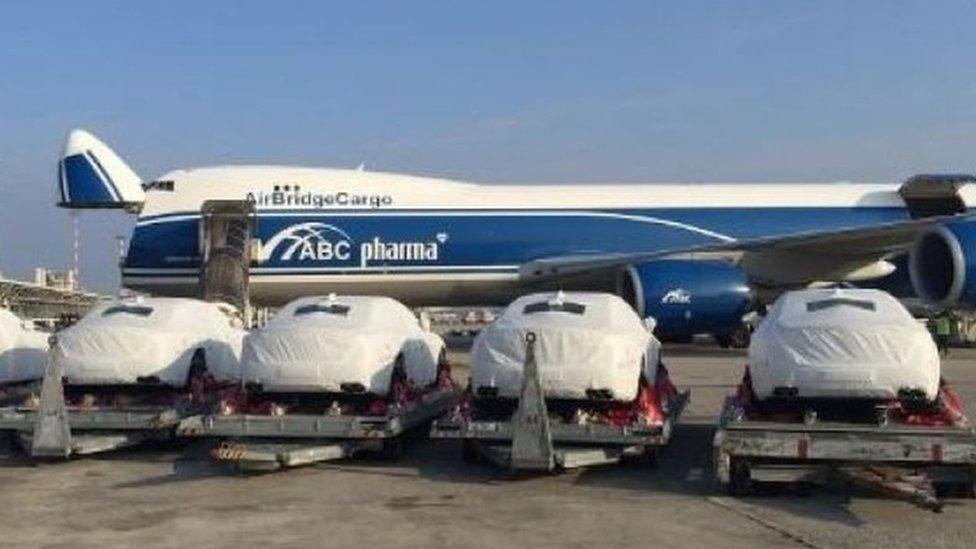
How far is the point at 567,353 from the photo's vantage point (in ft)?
32.4

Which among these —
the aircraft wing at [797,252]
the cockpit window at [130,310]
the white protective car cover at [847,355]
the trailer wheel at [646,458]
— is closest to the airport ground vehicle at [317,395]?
the cockpit window at [130,310]

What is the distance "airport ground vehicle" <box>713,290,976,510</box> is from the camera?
28.2 ft

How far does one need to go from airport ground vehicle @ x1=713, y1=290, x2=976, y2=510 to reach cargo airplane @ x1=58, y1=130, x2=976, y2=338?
15043 mm

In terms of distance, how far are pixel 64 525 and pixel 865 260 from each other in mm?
23640

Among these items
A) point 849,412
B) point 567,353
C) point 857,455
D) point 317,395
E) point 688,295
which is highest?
point 688,295

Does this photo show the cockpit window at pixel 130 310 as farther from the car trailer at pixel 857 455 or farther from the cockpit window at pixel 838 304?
the cockpit window at pixel 838 304

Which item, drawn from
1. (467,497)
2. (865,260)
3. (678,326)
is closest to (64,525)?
(467,497)

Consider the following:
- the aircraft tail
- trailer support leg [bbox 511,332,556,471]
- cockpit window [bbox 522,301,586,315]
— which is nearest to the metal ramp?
the aircraft tail

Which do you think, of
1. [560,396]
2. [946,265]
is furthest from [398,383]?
[946,265]

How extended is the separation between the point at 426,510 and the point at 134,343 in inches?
163

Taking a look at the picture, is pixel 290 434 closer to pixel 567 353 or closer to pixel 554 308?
pixel 567 353

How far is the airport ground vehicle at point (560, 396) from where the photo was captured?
942 cm

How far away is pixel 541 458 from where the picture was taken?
930 centimetres

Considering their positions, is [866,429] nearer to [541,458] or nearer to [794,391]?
[794,391]
